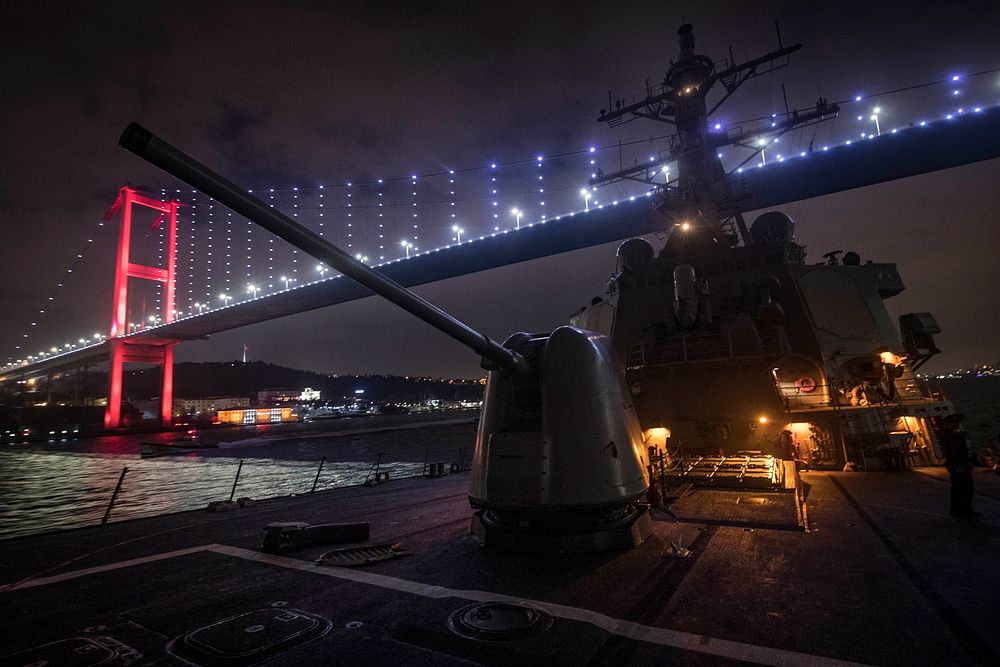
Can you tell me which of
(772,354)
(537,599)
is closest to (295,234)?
(537,599)

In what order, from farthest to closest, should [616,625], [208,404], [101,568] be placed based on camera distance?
[208,404] < [101,568] < [616,625]

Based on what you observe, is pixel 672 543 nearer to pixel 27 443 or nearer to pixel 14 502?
pixel 14 502

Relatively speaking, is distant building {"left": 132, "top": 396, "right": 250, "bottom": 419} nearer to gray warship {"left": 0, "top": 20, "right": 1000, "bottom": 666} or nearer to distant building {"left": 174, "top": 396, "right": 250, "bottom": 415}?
distant building {"left": 174, "top": 396, "right": 250, "bottom": 415}

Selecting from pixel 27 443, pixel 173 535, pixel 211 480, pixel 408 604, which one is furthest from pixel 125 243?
pixel 408 604

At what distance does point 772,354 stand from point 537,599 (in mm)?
8726

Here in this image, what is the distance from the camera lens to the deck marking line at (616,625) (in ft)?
9.44

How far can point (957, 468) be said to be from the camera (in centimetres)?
628

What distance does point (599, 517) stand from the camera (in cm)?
519

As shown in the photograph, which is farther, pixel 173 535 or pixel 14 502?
pixel 14 502

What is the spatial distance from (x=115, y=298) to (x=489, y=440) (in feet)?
262

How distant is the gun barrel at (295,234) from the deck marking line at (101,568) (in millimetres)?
4252

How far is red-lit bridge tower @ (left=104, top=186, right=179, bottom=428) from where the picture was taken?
6475 centimetres

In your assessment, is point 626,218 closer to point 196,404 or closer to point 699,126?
point 699,126

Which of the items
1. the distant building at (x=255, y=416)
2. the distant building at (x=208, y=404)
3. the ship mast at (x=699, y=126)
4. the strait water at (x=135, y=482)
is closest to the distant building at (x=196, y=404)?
the distant building at (x=208, y=404)
